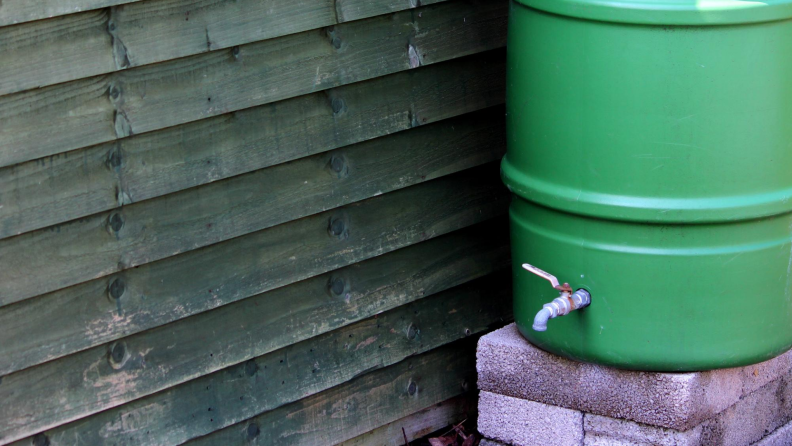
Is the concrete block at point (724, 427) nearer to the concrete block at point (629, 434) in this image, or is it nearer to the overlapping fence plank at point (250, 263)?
the concrete block at point (629, 434)

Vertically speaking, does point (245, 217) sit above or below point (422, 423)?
above

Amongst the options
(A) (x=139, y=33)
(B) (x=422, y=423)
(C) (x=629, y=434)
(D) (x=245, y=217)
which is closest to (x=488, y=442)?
(B) (x=422, y=423)

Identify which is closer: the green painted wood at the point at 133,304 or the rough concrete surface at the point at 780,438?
the green painted wood at the point at 133,304

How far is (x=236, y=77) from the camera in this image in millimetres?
2002

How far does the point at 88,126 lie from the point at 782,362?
5.63 ft

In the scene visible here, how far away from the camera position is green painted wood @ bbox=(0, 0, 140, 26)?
5.55 feet

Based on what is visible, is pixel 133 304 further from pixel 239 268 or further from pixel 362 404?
pixel 362 404

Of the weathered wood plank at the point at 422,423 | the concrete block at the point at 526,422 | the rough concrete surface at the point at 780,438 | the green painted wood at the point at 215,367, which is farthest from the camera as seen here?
the weathered wood plank at the point at 422,423

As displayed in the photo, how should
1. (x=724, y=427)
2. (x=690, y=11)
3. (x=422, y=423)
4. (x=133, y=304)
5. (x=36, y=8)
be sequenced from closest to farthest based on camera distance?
(x=36, y=8) < (x=690, y=11) < (x=133, y=304) < (x=724, y=427) < (x=422, y=423)

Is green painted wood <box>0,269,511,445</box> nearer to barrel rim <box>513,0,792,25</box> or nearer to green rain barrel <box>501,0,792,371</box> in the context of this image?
green rain barrel <box>501,0,792,371</box>

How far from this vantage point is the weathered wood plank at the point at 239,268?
188 centimetres

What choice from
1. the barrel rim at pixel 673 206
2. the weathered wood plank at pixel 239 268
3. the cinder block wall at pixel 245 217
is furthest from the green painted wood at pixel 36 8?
the barrel rim at pixel 673 206

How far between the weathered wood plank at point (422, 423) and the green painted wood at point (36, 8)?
1.27 meters

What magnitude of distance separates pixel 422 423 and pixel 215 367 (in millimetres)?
716
